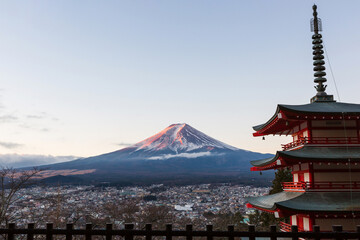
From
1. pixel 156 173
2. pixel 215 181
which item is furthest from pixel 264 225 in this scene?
pixel 156 173

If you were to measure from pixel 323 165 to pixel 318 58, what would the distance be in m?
6.95

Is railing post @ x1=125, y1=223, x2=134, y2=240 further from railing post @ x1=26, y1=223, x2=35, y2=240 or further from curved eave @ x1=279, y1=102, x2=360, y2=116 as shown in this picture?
curved eave @ x1=279, y1=102, x2=360, y2=116

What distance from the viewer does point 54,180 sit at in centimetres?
15088

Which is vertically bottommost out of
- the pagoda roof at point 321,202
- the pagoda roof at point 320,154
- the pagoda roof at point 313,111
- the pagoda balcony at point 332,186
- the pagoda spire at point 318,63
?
the pagoda roof at point 321,202

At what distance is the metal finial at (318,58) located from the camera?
19.3 meters

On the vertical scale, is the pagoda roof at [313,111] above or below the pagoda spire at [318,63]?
below

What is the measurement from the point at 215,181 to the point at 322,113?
141 metres

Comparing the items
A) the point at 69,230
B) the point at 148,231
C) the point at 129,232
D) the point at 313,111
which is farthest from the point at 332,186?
the point at 69,230

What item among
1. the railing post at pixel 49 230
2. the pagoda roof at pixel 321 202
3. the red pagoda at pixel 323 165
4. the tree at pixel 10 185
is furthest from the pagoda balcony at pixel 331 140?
the tree at pixel 10 185

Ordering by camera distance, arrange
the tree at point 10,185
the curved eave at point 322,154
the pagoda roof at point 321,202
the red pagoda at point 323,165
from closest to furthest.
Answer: the tree at point 10,185 → the pagoda roof at point 321,202 → the red pagoda at point 323,165 → the curved eave at point 322,154

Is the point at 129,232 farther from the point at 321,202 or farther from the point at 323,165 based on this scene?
the point at 323,165

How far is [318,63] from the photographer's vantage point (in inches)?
774

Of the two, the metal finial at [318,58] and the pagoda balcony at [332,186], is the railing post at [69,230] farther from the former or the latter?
the metal finial at [318,58]

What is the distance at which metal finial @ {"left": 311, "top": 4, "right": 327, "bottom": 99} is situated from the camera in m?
19.3
